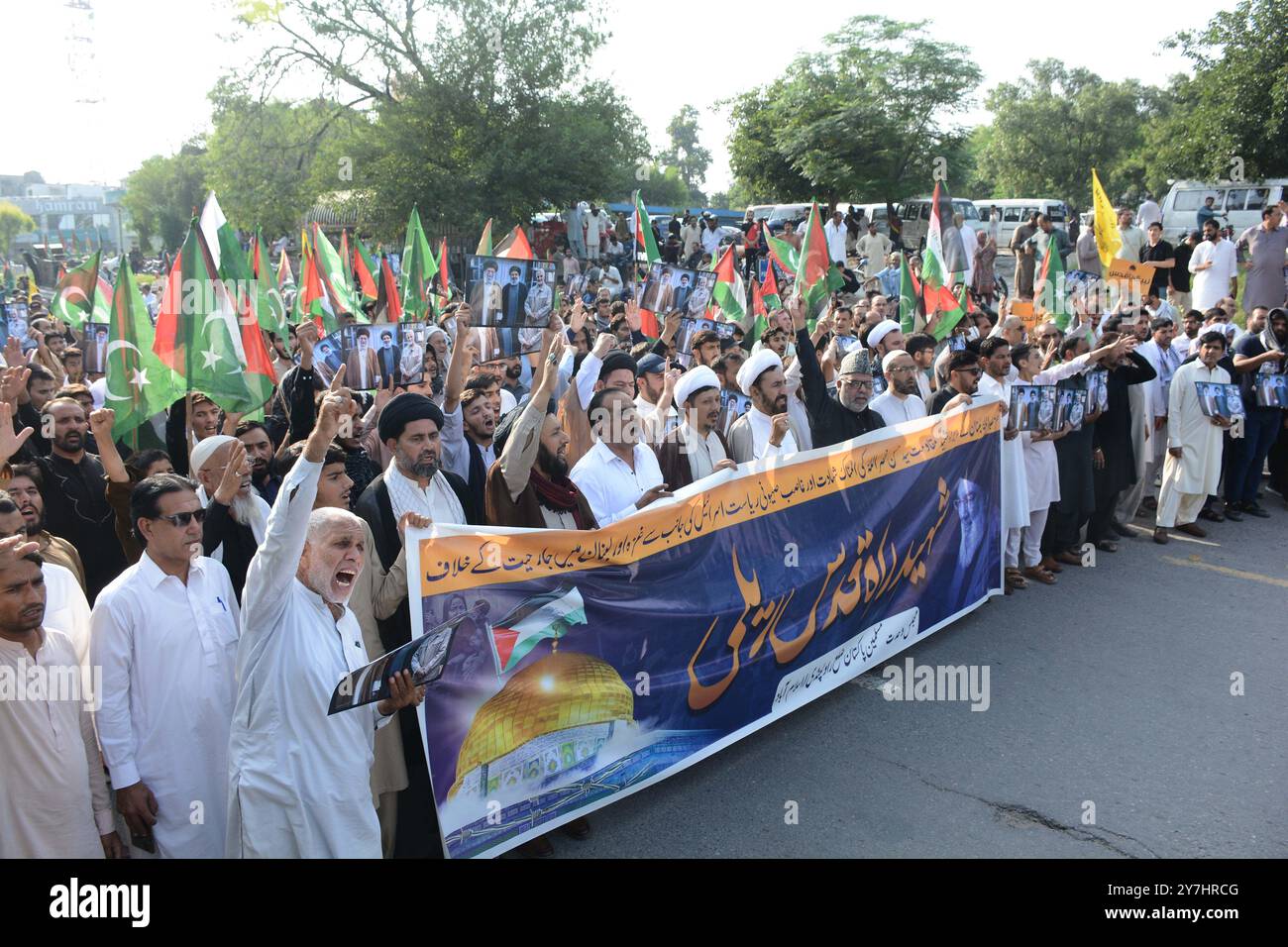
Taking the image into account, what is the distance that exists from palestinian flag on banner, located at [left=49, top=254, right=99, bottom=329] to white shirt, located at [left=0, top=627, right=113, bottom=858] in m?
8.93

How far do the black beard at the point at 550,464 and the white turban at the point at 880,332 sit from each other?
437 centimetres

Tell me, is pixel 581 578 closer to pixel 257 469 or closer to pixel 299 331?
pixel 257 469

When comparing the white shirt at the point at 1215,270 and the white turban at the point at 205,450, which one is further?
the white shirt at the point at 1215,270

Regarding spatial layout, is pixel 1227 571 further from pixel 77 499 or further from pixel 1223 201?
pixel 1223 201

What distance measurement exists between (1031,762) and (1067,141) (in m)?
57.3

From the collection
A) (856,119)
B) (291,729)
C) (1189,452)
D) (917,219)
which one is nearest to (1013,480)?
(1189,452)

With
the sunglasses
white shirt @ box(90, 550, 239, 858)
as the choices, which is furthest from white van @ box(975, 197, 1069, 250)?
white shirt @ box(90, 550, 239, 858)

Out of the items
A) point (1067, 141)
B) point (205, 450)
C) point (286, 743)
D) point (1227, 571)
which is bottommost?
point (1227, 571)

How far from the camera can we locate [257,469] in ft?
17.4

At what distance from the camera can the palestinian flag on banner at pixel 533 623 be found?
420 cm

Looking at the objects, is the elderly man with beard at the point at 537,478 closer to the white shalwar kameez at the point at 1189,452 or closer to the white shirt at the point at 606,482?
the white shirt at the point at 606,482

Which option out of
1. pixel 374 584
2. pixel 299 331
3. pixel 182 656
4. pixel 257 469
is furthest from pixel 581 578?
pixel 299 331

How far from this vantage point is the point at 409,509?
443 cm

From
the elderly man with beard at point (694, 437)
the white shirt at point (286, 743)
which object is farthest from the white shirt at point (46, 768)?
the elderly man with beard at point (694, 437)
